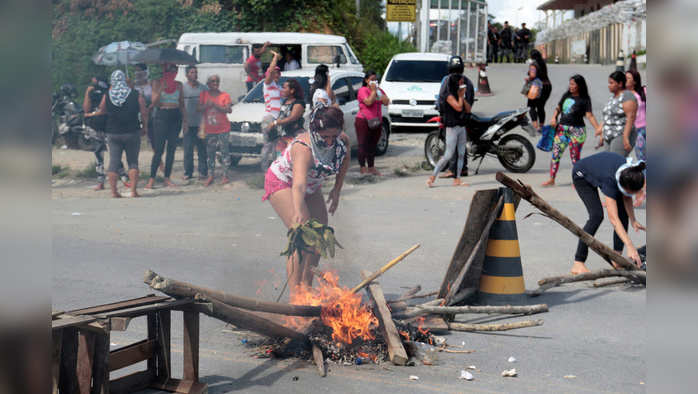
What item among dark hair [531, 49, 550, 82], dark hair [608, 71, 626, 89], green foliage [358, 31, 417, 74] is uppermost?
green foliage [358, 31, 417, 74]

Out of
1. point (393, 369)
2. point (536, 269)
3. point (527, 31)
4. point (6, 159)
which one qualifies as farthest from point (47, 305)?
point (527, 31)

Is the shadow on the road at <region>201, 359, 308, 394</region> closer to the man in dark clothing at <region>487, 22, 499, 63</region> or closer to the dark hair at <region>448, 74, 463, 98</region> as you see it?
the dark hair at <region>448, 74, 463, 98</region>

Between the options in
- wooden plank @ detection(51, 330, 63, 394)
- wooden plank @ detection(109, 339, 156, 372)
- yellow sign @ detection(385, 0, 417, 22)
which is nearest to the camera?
wooden plank @ detection(51, 330, 63, 394)

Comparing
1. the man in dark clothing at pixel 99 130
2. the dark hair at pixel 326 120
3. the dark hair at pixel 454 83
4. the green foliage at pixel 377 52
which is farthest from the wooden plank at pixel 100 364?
the green foliage at pixel 377 52

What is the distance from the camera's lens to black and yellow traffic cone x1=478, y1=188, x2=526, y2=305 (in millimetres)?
5547

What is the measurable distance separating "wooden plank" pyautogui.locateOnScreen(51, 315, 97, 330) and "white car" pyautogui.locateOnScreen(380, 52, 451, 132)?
1438cm

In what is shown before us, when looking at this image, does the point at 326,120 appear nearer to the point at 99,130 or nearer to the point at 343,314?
the point at 343,314

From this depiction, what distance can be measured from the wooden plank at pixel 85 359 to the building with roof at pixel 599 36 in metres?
24.2

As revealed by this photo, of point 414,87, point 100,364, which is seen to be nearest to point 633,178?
point 100,364

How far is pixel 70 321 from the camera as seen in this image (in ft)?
10.1

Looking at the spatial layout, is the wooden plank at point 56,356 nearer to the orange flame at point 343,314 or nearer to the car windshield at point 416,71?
the orange flame at point 343,314

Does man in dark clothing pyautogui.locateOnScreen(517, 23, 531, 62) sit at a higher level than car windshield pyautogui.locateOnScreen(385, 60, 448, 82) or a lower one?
higher

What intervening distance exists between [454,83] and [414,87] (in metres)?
6.76

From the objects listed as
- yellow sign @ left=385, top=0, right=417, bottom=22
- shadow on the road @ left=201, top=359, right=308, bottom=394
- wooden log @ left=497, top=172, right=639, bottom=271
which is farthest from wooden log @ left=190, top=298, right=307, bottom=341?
yellow sign @ left=385, top=0, right=417, bottom=22
